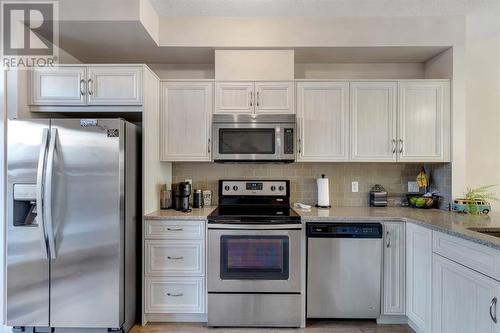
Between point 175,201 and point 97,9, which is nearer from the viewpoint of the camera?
point 97,9

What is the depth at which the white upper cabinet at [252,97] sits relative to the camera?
2.68 metres

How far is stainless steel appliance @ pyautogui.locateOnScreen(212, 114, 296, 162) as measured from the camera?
103 inches

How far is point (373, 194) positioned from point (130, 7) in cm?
281

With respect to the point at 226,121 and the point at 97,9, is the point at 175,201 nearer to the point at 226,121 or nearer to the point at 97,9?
the point at 226,121

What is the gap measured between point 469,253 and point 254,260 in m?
1.42

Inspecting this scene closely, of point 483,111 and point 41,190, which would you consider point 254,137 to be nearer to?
point 41,190

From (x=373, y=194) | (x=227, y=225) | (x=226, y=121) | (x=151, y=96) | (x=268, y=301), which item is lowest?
(x=268, y=301)

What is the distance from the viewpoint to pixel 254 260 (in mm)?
2244

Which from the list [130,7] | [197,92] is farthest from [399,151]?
[130,7]

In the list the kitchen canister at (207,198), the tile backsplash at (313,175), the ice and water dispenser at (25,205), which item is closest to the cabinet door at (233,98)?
the tile backsplash at (313,175)

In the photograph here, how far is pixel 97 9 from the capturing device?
2193 mm

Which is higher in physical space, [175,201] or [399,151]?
[399,151]

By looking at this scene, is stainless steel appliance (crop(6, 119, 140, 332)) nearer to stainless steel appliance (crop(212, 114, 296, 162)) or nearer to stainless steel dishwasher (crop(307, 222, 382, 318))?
stainless steel appliance (crop(212, 114, 296, 162))

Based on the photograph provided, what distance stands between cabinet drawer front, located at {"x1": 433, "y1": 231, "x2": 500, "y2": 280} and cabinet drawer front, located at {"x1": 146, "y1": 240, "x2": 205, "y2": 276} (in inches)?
69.1
